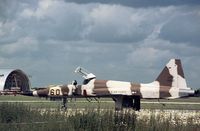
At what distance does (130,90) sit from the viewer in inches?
1682

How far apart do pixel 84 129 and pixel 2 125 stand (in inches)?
118

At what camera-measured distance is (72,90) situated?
42.8m

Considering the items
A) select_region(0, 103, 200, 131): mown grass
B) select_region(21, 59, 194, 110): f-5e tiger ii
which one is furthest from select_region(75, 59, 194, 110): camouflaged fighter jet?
select_region(0, 103, 200, 131): mown grass

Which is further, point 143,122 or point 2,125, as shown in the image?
point 143,122

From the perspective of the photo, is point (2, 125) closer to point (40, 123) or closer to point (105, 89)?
point (40, 123)

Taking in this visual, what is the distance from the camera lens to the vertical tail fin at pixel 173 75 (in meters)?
43.7

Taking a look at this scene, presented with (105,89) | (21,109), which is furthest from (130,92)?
(21,109)

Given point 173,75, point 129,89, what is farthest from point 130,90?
point 173,75

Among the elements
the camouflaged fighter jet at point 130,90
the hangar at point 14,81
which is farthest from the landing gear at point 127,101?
the hangar at point 14,81

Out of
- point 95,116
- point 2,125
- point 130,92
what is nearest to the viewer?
point 2,125

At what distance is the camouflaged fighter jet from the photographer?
42594 mm

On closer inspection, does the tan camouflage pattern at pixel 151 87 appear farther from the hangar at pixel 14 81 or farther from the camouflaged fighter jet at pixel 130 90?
the hangar at pixel 14 81

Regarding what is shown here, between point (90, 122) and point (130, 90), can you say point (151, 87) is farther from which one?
point (90, 122)

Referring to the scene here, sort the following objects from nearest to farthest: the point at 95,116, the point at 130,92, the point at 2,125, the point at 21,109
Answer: the point at 2,125 → the point at 95,116 → the point at 21,109 → the point at 130,92
